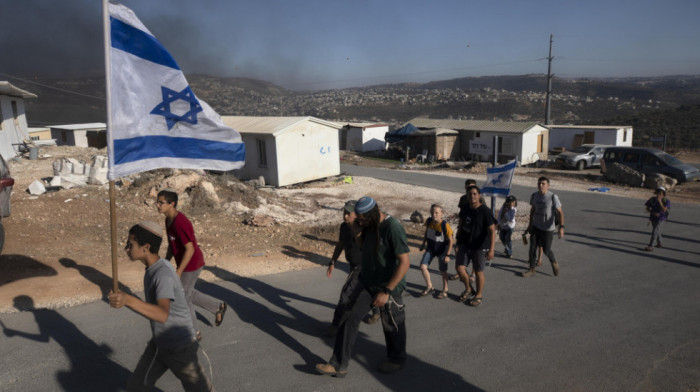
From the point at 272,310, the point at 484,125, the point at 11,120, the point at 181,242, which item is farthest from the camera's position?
the point at 484,125

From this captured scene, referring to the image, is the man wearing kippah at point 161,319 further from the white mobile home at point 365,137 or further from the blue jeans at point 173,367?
the white mobile home at point 365,137

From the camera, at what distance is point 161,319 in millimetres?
3018

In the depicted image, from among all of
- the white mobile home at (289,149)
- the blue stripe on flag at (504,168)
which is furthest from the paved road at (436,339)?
the white mobile home at (289,149)

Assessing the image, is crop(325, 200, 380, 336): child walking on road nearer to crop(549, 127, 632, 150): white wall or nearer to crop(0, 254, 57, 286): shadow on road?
crop(0, 254, 57, 286): shadow on road

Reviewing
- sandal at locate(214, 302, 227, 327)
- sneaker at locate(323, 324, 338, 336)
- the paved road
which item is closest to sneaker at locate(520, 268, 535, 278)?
the paved road

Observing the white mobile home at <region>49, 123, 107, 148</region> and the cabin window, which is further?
the white mobile home at <region>49, 123, 107, 148</region>

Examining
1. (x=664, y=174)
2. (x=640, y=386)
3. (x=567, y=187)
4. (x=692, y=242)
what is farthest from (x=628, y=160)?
(x=640, y=386)

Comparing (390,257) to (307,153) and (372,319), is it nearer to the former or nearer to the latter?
(372,319)

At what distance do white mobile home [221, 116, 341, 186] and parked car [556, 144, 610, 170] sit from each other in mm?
14368

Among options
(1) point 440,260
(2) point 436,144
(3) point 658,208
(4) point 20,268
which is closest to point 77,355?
(4) point 20,268

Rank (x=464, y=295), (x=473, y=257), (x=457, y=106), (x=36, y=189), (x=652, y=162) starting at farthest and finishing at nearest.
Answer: (x=457, y=106) → (x=652, y=162) → (x=36, y=189) → (x=464, y=295) → (x=473, y=257)

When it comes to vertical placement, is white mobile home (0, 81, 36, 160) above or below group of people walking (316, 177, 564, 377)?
above

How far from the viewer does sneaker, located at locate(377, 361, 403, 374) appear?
444 centimetres

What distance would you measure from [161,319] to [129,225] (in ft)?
25.2
